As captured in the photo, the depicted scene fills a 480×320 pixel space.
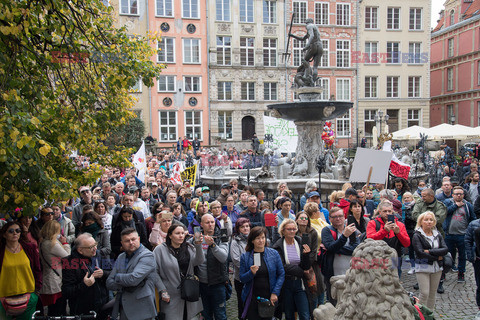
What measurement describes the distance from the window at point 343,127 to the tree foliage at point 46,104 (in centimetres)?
3561

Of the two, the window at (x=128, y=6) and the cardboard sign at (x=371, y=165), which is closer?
the cardboard sign at (x=371, y=165)

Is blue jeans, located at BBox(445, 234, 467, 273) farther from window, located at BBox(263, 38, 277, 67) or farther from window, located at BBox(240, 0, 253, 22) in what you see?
window, located at BBox(240, 0, 253, 22)

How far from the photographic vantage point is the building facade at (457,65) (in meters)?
41.8

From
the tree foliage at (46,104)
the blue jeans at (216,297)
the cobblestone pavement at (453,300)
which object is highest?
the tree foliage at (46,104)

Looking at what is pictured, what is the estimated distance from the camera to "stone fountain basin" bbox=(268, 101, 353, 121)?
13.8 meters

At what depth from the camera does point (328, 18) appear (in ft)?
134

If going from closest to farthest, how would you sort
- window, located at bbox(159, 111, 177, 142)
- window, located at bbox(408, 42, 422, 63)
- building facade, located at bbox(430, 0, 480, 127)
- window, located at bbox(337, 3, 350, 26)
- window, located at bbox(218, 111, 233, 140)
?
window, located at bbox(159, 111, 177, 142) → window, located at bbox(218, 111, 233, 140) → window, located at bbox(337, 3, 350, 26) → building facade, located at bbox(430, 0, 480, 127) → window, located at bbox(408, 42, 422, 63)

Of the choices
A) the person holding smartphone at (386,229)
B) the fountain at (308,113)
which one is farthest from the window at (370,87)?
the person holding smartphone at (386,229)

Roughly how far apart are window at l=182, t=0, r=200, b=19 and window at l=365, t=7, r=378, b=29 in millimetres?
16348

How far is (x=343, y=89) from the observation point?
41.8m

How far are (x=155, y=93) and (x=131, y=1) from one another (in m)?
7.71

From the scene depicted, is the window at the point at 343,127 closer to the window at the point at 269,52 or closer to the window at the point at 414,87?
the window at the point at 414,87

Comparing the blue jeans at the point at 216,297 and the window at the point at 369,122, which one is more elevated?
the window at the point at 369,122

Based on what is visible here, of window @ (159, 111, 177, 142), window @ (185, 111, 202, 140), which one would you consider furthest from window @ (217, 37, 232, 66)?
window @ (159, 111, 177, 142)
